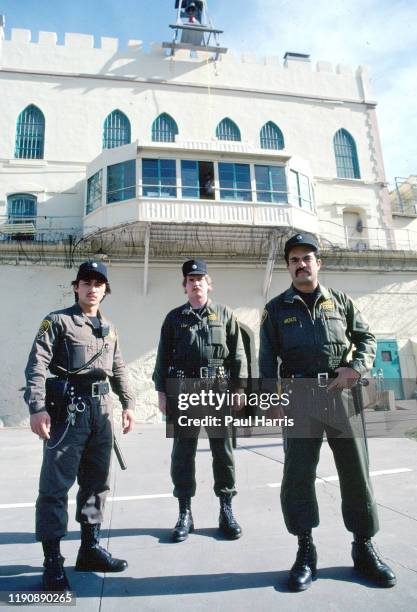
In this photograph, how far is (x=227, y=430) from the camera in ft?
11.4

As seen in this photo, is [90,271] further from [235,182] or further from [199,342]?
[235,182]

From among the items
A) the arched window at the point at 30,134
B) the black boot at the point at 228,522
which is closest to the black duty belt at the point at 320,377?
the black boot at the point at 228,522

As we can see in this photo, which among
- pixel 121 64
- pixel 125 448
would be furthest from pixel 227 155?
pixel 125 448

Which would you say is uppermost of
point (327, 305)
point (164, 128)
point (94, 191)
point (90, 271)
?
point (164, 128)

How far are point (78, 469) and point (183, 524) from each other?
0.99 meters

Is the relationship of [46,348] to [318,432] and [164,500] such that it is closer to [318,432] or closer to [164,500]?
[318,432]

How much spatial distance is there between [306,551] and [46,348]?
2183mm

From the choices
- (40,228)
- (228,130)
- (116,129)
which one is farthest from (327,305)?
(228,130)

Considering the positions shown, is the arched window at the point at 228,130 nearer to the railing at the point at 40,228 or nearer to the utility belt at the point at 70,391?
the railing at the point at 40,228

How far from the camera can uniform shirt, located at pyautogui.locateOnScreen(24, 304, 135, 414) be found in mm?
2768

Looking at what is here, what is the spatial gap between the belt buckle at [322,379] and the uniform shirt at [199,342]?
1022mm

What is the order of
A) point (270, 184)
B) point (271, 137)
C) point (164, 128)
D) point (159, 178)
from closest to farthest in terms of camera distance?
point (159, 178) < point (270, 184) < point (164, 128) < point (271, 137)

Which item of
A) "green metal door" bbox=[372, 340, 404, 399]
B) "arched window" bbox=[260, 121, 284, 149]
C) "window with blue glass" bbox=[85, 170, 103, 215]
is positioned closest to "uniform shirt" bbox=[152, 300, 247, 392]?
"window with blue glass" bbox=[85, 170, 103, 215]

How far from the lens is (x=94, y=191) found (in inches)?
591
